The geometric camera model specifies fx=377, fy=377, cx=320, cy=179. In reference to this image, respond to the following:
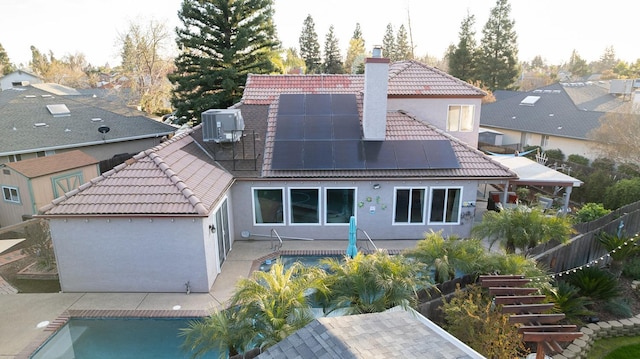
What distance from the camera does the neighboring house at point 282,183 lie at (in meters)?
10.4

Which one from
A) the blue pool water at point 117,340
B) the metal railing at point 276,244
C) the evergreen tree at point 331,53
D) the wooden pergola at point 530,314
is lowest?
the blue pool water at point 117,340

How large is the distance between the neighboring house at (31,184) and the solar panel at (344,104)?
12649 millimetres

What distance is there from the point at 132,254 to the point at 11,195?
10675 millimetres

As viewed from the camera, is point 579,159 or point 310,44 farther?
point 310,44

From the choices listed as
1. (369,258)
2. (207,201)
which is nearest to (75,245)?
(207,201)

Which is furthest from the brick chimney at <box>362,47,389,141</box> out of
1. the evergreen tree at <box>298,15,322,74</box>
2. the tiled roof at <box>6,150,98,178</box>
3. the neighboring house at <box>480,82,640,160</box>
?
the evergreen tree at <box>298,15,322,74</box>

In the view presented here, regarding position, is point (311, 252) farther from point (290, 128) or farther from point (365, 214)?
point (290, 128)

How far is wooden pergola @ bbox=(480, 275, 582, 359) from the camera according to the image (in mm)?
5988

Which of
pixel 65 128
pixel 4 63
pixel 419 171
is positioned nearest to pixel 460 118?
pixel 419 171

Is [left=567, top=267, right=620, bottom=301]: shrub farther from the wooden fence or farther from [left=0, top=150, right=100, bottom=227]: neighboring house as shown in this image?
[left=0, top=150, right=100, bottom=227]: neighboring house

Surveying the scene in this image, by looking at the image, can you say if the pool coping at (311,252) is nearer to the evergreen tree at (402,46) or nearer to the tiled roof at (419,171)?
the tiled roof at (419,171)

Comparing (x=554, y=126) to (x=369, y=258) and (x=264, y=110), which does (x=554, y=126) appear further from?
(x=369, y=258)

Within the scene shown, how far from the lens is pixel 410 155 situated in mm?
14055

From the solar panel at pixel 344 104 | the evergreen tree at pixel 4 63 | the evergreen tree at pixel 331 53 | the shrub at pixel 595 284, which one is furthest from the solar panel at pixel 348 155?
the evergreen tree at pixel 4 63
